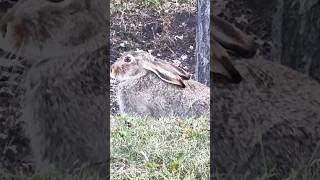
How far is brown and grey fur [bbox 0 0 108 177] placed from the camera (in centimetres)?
221

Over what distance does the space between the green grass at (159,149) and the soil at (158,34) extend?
2666 millimetres

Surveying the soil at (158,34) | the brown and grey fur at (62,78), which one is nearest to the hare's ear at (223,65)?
the brown and grey fur at (62,78)

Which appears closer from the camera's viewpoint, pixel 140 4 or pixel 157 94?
pixel 157 94

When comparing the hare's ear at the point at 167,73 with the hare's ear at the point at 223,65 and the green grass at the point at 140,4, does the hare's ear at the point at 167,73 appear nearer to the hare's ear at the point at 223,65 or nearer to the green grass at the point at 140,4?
the green grass at the point at 140,4

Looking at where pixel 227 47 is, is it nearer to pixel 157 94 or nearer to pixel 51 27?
pixel 51 27

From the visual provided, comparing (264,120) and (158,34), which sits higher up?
(158,34)

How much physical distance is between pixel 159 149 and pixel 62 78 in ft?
3.38

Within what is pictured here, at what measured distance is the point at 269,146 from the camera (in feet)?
7.24

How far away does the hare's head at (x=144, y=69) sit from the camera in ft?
16.2

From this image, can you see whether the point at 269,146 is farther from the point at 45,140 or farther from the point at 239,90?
the point at 45,140

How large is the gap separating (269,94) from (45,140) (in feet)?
2.30

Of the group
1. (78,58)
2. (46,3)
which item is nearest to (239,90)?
(78,58)

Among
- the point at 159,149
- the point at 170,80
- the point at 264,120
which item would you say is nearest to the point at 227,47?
the point at 264,120

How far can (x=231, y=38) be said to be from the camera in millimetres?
2145
